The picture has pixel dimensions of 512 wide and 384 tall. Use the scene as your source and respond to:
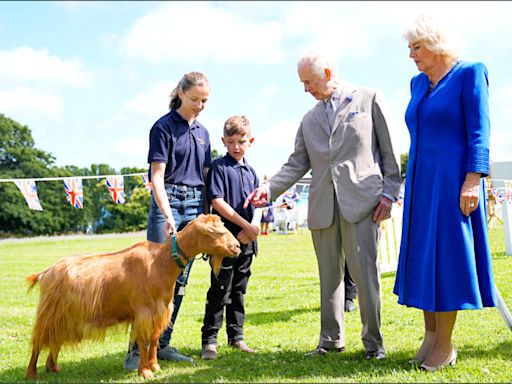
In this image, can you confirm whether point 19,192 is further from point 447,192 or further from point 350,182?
Answer: point 447,192

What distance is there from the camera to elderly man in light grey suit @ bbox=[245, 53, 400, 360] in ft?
15.1

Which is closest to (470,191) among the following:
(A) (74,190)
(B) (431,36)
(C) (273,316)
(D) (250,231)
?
(B) (431,36)

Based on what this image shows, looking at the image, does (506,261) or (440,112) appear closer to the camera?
(440,112)

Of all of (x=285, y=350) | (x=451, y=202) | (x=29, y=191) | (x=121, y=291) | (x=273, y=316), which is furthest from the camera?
(x=29, y=191)

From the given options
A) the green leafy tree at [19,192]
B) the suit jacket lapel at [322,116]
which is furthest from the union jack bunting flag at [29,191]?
the green leafy tree at [19,192]

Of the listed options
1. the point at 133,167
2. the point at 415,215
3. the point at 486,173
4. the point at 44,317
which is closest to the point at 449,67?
the point at 486,173

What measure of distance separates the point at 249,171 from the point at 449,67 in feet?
6.85

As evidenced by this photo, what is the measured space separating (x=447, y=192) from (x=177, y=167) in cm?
228

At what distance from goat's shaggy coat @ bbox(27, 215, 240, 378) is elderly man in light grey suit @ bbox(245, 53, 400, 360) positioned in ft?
2.99

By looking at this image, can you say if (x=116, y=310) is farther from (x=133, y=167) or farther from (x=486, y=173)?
(x=133, y=167)

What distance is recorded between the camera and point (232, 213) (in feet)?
16.4

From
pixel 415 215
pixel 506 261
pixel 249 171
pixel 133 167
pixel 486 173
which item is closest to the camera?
pixel 486 173

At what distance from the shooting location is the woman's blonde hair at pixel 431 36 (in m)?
4.11

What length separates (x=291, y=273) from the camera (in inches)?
513
